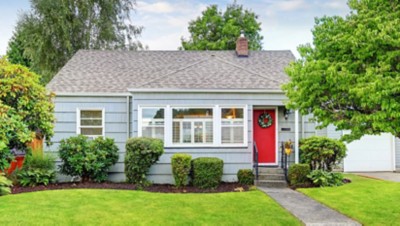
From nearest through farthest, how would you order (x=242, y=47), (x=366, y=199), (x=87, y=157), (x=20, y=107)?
(x=20, y=107)
(x=366, y=199)
(x=87, y=157)
(x=242, y=47)

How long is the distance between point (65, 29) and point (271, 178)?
1429cm

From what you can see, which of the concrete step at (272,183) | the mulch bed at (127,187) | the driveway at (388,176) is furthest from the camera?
the driveway at (388,176)

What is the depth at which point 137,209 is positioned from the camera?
7438 millimetres

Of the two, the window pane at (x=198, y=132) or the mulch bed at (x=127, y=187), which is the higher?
the window pane at (x=198, y=132)

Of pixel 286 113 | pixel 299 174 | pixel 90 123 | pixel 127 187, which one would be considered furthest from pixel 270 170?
pixel 90 123

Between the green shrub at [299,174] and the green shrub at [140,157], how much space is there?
386 centimetres

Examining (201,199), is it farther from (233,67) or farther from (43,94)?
(233,67)

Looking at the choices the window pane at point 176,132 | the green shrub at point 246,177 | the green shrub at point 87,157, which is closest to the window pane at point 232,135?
the green shrub at point 246,177

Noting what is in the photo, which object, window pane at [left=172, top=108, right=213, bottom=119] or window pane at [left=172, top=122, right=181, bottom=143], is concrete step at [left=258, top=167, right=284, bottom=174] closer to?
window pane at [left=172, top=108, right=213, bottom=119]

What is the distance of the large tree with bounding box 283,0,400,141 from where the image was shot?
16.3 ft

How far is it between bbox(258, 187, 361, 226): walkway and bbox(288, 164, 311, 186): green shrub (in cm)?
77

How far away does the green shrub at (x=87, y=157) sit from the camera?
10.6 metres

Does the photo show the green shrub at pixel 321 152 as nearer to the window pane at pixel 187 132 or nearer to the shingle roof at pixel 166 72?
the shingle roof at pixel 166 72

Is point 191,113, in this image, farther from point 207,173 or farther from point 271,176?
point 271,176
